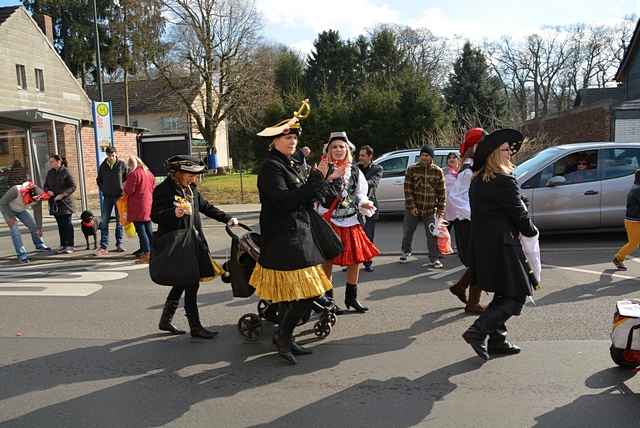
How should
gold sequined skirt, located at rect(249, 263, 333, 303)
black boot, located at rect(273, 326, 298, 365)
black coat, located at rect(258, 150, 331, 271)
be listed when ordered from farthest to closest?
1. black boot, located at rect(273, 326, 298, 365)
2. gold sequined skirt, located at rect(249, 263, 333, 303)
3. black coat, located at rect(258, 150, 331, 271)

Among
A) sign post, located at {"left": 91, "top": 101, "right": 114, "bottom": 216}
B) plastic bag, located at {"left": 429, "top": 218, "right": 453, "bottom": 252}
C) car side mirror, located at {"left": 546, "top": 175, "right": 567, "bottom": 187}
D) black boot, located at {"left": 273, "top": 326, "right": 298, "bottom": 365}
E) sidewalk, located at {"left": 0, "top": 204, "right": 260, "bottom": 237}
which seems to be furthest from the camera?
sign post, located at {"left": 91, "top": 101, "right": 114, "bottom": 216}

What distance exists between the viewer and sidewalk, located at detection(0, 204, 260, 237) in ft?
45.2

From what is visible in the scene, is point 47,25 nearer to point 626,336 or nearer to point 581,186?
point 581,186

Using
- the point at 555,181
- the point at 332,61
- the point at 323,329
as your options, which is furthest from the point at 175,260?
the point at 332,61

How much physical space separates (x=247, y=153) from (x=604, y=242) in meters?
29.0

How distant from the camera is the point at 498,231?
14.1 feet

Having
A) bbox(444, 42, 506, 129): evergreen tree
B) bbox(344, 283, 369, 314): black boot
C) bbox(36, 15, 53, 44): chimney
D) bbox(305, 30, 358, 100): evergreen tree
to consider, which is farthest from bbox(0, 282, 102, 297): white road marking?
bbox(305, 30, 358, 100): evergreen tree

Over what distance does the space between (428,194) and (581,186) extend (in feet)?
10.6

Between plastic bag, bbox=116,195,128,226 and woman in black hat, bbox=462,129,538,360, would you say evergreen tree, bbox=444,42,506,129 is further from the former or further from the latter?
woman in black hat, bbox=462,129,538,360

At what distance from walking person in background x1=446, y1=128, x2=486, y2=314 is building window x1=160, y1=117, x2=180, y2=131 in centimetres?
4735

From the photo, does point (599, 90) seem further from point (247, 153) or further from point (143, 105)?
point (143, 105)

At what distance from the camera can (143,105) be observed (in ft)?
170

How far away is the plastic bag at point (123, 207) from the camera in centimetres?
905

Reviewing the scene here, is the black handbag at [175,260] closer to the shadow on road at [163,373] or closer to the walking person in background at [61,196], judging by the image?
the shadow on road at [163,373]
